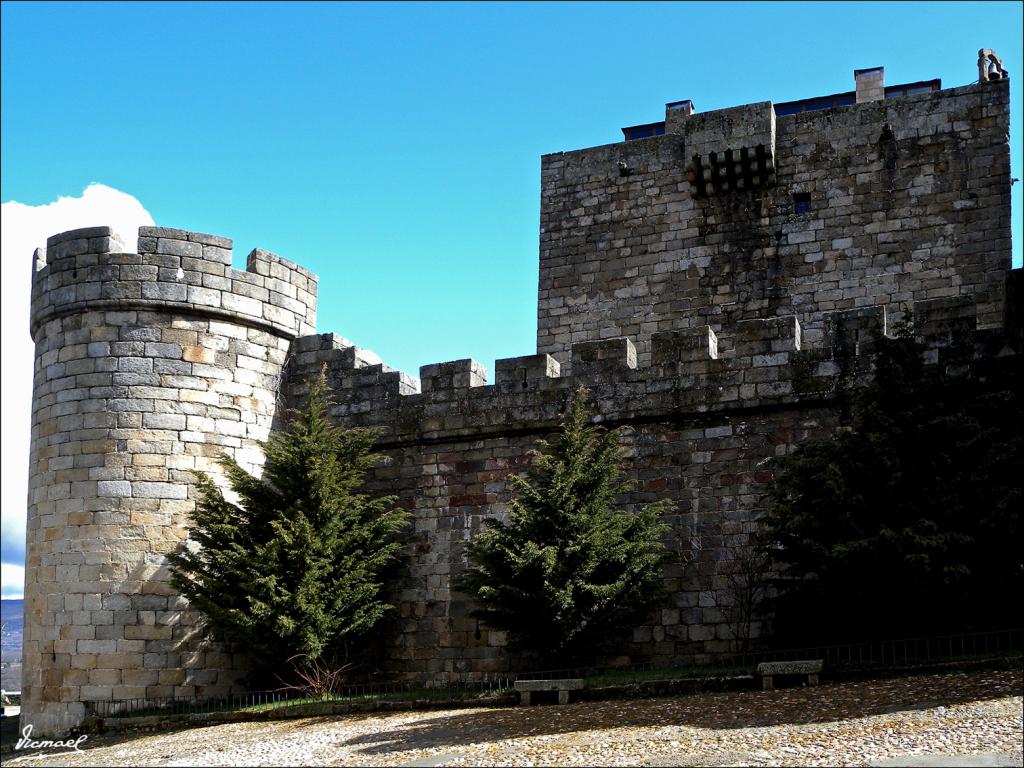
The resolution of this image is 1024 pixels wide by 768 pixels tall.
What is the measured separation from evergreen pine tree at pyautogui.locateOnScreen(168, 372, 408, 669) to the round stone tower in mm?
505

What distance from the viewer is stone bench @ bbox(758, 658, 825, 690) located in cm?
1055

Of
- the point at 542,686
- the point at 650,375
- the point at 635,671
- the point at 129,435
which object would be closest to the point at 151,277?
the point at 129,435

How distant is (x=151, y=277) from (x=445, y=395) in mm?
3772

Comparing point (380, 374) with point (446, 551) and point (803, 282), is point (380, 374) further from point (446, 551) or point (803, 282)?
point (803, 282)

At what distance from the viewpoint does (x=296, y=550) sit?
13.5 m

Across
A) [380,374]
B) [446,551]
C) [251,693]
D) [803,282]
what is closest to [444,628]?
[446,551]

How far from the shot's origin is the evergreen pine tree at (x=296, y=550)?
13352 mm

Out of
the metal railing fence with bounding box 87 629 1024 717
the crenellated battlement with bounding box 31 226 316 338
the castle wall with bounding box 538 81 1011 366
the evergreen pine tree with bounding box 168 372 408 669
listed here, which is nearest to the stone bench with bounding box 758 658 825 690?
the metal railing fence with bounding box 87 629 1024 717

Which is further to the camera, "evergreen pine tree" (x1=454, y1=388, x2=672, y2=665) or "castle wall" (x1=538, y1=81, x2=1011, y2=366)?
"castle wall" (x1=538, y1=81, x2=1011, y2=366)

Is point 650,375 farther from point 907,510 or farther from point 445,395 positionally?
point 907,510

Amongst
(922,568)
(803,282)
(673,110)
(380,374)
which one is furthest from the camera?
(673,110)

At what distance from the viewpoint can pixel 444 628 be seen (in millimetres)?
14352

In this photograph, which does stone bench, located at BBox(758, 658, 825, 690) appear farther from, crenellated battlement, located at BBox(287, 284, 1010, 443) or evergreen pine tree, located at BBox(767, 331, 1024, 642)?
crenellated battlement, located at BBox(287, 284, 1010, 443)

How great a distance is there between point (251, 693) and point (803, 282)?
9.49 meters
